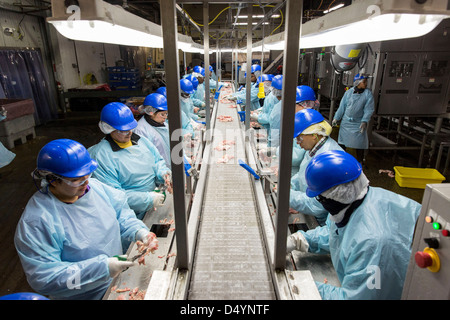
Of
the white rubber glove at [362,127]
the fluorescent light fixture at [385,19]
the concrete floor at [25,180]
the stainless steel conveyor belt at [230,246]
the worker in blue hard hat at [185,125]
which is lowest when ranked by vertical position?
the concrete floor at [25,180]

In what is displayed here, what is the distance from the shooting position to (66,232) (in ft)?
6.56

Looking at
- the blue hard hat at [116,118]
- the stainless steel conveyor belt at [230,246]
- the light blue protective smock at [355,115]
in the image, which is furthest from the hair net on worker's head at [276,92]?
the blue hard hat at [116,118]

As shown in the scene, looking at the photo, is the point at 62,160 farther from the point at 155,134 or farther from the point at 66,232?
the point at 155,134

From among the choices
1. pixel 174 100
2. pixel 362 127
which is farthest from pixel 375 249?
pixel 362 127

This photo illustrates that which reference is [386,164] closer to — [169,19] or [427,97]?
[427,97]

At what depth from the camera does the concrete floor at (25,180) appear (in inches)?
150

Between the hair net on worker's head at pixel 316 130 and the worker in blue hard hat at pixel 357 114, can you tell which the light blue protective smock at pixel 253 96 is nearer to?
the worker in blue hard hat at pixel 357 114

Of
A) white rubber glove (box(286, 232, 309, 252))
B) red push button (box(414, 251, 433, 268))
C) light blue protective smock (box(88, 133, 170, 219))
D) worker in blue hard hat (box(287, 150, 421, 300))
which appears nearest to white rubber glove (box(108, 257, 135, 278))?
light blue protective smock (box(88, 133, 170, 219))

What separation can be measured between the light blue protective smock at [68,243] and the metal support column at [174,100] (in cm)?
71

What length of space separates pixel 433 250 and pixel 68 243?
215 cm

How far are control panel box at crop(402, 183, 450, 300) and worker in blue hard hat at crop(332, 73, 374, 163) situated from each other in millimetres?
5661

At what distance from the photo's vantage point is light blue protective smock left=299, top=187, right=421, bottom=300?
165cm

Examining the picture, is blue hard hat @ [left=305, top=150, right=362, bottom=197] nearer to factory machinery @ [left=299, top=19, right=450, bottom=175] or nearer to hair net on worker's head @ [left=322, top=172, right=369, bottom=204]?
hair net on worker's head @ [left=322, top=172, right=369, bottom=204]
